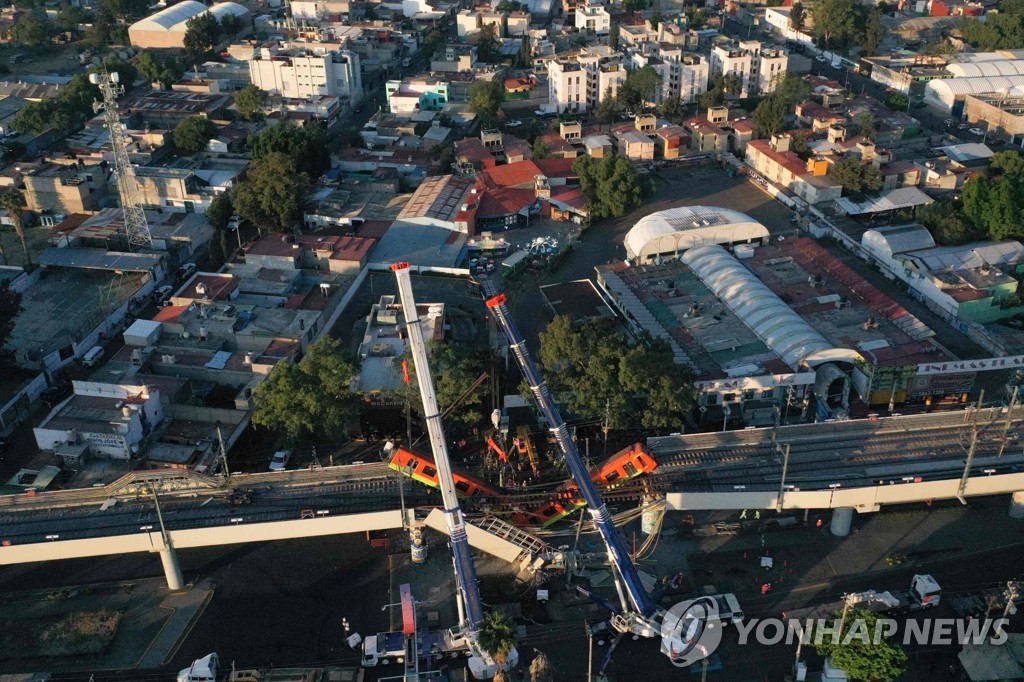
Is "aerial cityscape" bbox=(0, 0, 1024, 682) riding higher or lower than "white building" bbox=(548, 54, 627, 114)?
lower

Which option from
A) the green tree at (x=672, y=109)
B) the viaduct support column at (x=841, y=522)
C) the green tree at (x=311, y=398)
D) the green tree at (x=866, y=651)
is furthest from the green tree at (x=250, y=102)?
the green tree at (x=866, y=651)

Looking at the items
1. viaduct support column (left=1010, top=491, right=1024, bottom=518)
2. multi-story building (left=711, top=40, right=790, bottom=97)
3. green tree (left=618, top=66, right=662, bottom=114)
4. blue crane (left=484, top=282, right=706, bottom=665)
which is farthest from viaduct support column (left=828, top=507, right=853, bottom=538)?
multi-story building (left=711, top=40, right=790, bottom=97)

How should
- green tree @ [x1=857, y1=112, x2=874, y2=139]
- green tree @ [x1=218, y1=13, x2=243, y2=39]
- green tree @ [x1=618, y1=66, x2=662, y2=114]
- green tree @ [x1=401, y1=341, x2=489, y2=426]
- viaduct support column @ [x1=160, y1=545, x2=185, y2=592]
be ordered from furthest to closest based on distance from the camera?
green tree @ [x1=218, y1=13, x2=243, y2=39] → green tree @ [x1=618, y1=66, x2=662, y2=114] → green tree @ [x1=857, y1=112, x2=874, y2=139] → green tree @ [x1=401, y1=341, x2=489, y2=426] → viaduct support column @ [x1=160, y1=545, x2=185, y2=592]

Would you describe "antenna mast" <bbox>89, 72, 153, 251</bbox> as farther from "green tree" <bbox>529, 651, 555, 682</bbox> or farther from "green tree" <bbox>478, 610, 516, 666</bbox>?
"green tree" <bbox>529, 651, 555, 682</bbox>

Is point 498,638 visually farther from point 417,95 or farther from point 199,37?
point 199,37

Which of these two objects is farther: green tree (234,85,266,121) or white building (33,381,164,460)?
green tree (234,85,266,121)

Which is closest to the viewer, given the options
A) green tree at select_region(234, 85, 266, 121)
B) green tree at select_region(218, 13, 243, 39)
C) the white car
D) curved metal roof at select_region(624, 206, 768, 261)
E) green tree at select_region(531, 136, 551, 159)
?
the white car

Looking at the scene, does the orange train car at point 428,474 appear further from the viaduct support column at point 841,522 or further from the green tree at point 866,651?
the green tree at point 866,651

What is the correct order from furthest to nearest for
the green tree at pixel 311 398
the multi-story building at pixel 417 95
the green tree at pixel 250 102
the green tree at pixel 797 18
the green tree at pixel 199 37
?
1. the green tree at pixel 797 18
2. the green tree at pixel 199 37
3. the multi-story building at pixel 417 95
4. the green tree at pixel 250 102
5. the green tree at pixel 311 398
